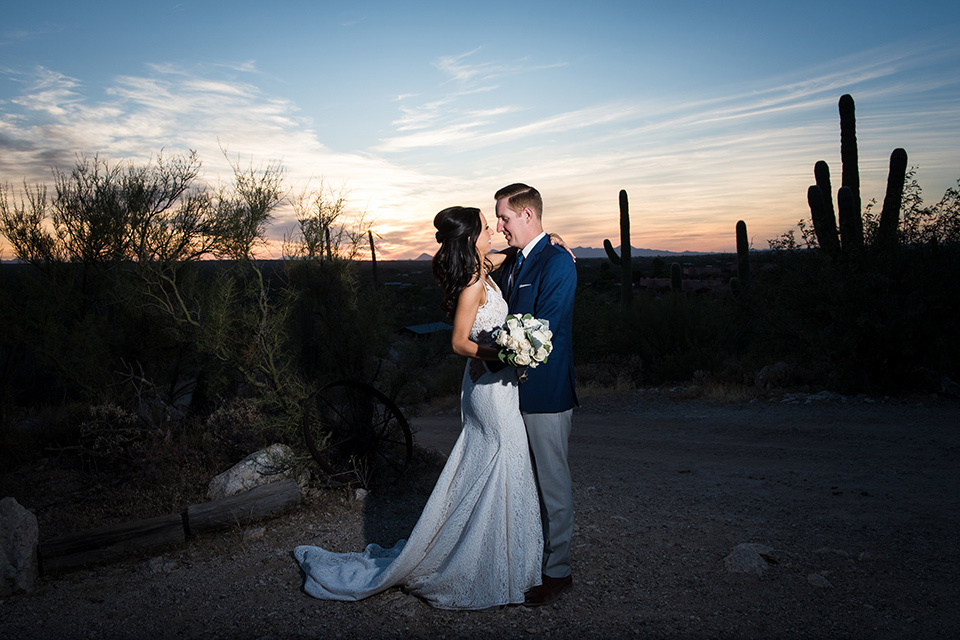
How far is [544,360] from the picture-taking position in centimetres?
323

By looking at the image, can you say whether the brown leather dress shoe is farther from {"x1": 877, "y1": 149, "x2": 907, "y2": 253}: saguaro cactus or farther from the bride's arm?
{"x1": 877, "y1": 149, "x2": 907, "y2": 253}: saguaro cactus

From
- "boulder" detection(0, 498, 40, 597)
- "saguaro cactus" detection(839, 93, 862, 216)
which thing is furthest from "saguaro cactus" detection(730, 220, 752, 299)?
"boulder" detection(0, 498, 40, 597)

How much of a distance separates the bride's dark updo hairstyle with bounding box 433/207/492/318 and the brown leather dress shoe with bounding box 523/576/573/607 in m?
1.67

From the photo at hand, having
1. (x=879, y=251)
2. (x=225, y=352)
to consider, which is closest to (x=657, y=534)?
(x=225, y=352)

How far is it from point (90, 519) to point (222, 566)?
187 centimetres

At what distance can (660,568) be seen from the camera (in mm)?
4078

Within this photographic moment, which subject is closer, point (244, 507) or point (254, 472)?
point (244, 507)

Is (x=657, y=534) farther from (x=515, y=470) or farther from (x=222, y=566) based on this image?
(x=222, y=566)

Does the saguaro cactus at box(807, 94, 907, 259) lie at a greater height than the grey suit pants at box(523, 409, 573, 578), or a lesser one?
greater

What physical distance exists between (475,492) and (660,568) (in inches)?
57.6

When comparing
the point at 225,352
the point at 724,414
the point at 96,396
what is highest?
the point at 225,352

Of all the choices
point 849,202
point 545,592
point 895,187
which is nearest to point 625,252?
point 849,202

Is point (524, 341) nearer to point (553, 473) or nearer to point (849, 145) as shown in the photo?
point (553, 473)

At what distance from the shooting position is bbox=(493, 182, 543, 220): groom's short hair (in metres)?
3.55
